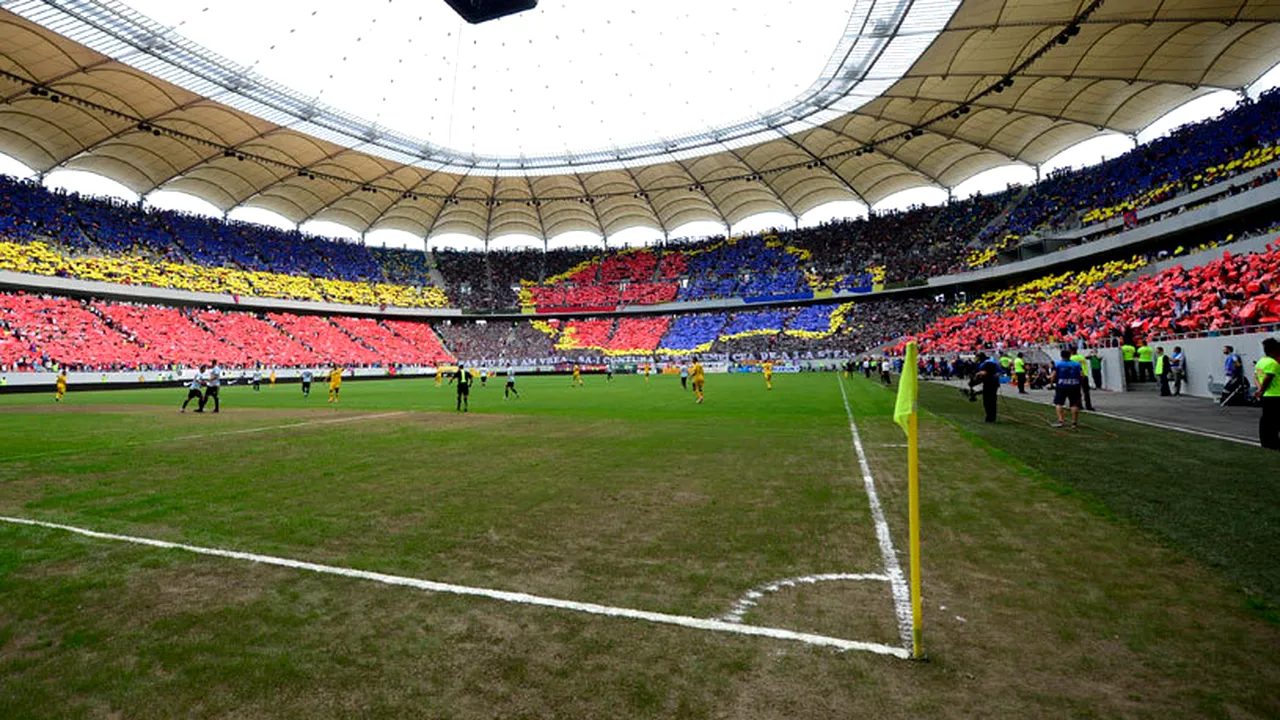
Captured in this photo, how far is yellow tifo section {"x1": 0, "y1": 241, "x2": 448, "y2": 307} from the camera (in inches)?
1745

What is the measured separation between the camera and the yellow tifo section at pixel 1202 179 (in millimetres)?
32344

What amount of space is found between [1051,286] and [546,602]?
167 feet

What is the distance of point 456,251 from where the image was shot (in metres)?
84.6

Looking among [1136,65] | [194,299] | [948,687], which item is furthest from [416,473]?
[194,299]

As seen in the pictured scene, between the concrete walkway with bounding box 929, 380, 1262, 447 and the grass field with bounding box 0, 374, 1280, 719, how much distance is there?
2.40 meters

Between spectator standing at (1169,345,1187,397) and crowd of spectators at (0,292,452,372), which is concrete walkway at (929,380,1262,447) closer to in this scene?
spectator standing at (1169,345,1187,397)

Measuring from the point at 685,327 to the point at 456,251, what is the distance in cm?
3662

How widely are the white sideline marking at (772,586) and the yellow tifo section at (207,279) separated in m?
60.2

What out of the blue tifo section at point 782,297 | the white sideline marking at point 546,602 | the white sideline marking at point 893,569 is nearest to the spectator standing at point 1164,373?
the white sideline marking at point 893,569

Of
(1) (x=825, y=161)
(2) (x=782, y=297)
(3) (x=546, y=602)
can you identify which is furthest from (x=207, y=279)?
(3) (x=546, y=602)

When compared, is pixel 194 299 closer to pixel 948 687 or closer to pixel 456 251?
pixel 456 251

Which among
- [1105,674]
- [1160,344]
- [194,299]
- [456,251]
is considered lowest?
[1105,674]

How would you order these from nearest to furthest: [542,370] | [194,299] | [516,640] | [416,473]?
[516,640], [416,473], [194,299], [542,370]

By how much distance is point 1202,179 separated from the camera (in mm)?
37062
